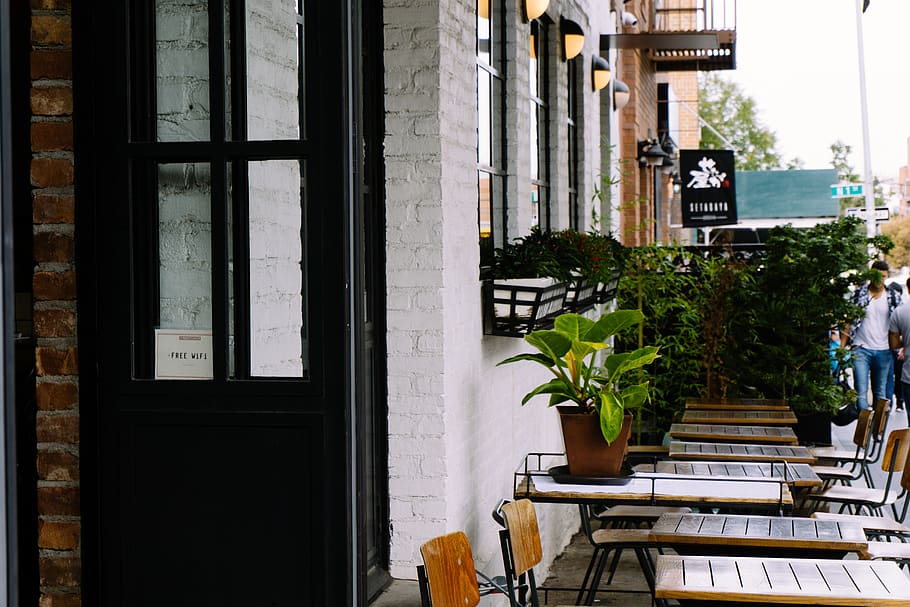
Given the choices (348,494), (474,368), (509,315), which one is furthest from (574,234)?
(348,494)

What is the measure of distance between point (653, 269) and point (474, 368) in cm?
486

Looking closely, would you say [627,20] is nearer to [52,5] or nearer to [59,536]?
[52,5]

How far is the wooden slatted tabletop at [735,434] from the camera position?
22.2 feet

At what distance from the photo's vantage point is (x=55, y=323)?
3004mm

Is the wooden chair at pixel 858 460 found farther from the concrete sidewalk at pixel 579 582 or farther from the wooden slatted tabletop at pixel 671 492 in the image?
the wooden slatted tabletop at pixel 671 492

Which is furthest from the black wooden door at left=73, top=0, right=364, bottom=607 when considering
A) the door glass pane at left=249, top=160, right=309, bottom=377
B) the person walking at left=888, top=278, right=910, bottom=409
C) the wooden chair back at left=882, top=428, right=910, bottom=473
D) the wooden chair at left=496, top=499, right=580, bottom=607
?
the person walking at left=888, top=278, right=910, bottom=409

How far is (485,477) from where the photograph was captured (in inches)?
206

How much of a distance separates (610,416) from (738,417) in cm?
305

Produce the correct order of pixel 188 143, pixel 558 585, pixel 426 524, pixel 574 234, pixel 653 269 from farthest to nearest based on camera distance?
1. pixel 653 269
2. pixel 558 585
3. pixel 574 234
4. pixel 426 524
5. pixel 188 143

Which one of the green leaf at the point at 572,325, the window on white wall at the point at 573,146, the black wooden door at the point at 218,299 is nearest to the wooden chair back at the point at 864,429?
the window on white wall at the point at 573,146

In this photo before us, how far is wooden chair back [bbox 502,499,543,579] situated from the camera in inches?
155

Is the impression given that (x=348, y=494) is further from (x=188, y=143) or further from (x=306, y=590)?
(x=188, y=143)

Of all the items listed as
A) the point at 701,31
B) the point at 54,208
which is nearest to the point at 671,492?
the point at 54,208

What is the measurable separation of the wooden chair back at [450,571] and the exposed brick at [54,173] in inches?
55.0
